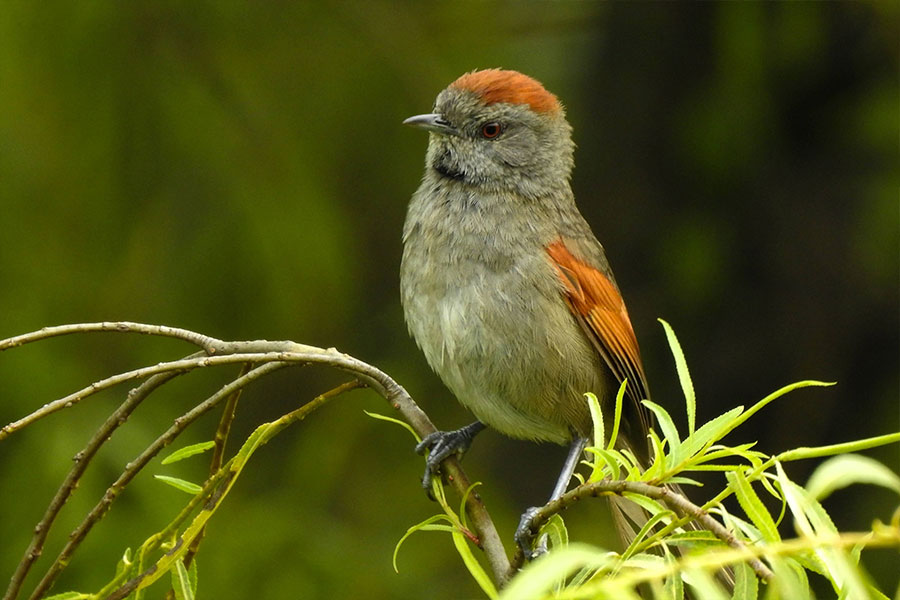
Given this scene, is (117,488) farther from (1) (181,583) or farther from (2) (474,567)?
(2) (474,567)

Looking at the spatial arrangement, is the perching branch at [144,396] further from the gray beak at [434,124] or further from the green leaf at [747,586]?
the gray beak at [434,124]

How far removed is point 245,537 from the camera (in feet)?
17.3

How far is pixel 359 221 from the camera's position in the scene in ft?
23.2

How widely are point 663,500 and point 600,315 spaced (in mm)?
2448

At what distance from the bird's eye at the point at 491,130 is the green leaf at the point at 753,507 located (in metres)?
3.09

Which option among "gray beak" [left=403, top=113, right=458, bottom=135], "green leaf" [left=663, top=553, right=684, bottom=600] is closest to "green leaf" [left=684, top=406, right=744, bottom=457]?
"green leaf" [left=663, top=553, right=684, bottom=600]

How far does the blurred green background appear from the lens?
5.34 m

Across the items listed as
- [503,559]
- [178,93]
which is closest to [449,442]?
[503,559]

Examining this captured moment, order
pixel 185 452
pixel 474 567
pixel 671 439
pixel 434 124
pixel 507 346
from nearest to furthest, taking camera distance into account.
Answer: pixel 671 439 → pixel 474 567 → pixel 185 452 → pixel 507 346 → pixel 434 124

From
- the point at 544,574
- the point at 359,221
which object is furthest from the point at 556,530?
A: the point at 359,221

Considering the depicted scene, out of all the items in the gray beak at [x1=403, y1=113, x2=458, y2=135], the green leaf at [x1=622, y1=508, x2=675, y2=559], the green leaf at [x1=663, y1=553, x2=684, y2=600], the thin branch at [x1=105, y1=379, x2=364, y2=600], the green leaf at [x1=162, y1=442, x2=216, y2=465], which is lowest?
the green leaf at [x1=663, y1=553, x2=684, y2=600]

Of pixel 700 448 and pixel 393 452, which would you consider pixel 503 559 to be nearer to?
pixel 700 448

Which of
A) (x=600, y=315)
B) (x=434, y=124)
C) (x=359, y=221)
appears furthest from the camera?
(x=359, y=221)

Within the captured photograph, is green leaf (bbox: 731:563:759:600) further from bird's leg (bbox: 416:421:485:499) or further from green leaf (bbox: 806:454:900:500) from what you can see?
bird's leg (bbox: 416:421:485:499)
